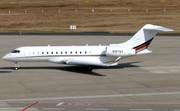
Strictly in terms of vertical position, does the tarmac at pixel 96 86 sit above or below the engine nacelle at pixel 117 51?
below

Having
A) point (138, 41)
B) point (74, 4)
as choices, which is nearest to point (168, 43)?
point (138, 41)

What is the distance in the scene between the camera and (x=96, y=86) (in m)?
35.7

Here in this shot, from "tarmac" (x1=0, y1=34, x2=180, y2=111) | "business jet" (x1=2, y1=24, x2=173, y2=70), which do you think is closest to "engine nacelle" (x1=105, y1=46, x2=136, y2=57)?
"business jet" (x1=2, y1=24, x2=173, y2=70)

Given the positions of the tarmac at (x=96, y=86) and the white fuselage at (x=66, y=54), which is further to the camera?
the white fuselage at (x=66, y=54)

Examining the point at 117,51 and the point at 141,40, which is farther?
the point at 141,40

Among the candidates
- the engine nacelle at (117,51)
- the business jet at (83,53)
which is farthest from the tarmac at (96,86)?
the engine nacelle at (117,51)

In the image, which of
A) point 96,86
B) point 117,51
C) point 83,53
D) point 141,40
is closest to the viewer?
point 96,86

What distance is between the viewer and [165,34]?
71.6m

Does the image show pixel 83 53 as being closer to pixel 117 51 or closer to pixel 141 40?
pixel 117 51

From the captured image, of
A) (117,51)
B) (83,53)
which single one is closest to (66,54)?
(83,53)

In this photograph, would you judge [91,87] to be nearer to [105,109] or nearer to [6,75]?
[105,109]

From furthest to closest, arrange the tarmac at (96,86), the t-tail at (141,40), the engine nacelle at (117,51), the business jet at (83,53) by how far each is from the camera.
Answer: the t-tail at (141,40) < the business jet at (83,53) < the engine nacelle at (117,51) < the tarmac at (96,86)

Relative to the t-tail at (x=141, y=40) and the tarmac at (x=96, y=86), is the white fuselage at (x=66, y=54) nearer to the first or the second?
the tarmac at (x=96, y=86)

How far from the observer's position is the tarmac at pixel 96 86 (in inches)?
1186
